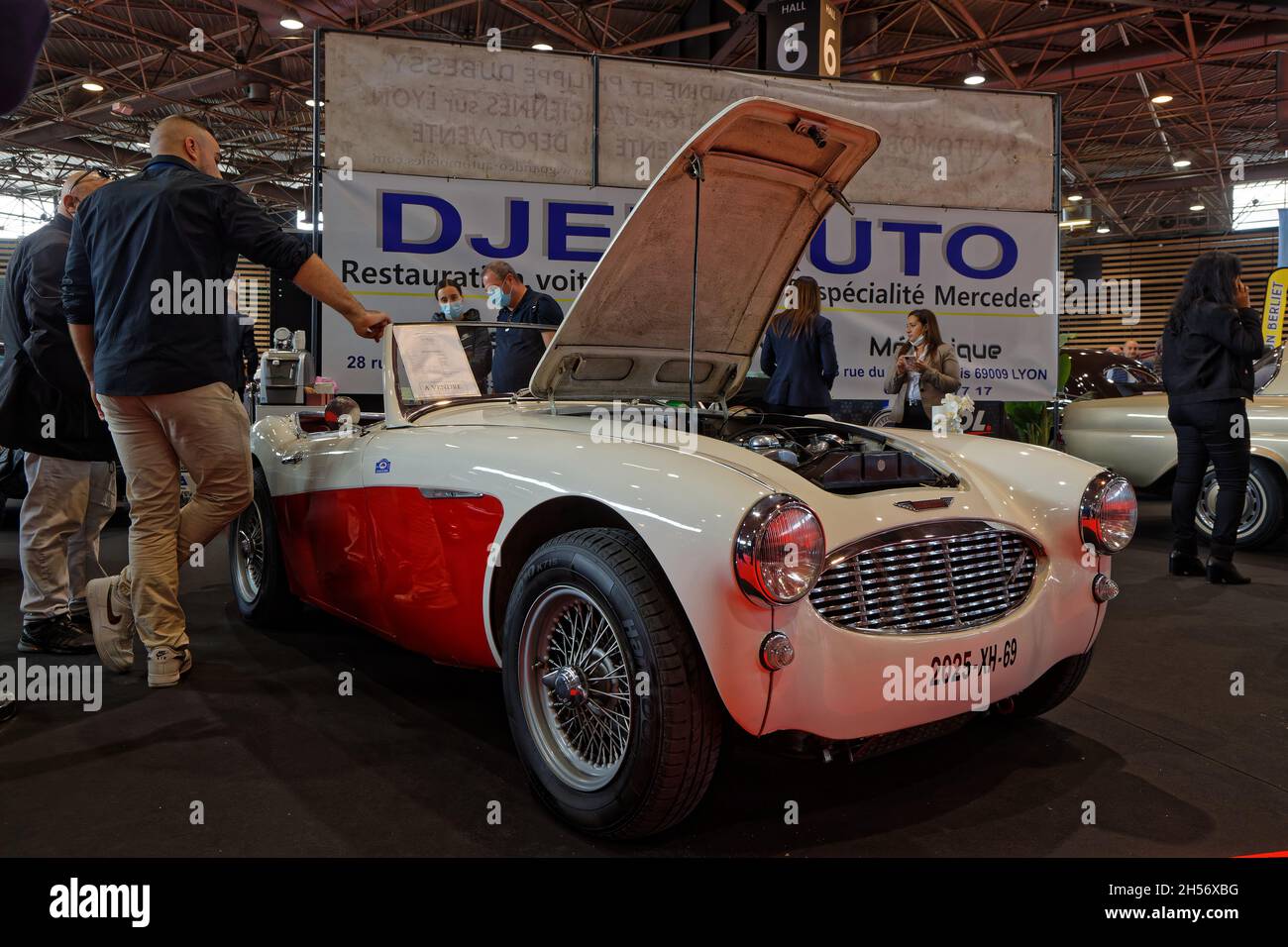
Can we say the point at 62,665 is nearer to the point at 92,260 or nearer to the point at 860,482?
the point at 92,260

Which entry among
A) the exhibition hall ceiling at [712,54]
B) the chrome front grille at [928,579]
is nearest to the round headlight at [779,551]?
the chrome front grille at [928,579]

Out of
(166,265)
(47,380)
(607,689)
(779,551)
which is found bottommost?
(607,689)

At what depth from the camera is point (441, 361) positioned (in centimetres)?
330

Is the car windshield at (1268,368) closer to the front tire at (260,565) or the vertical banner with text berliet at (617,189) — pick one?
the vertical banner with text berliet at (617,189)

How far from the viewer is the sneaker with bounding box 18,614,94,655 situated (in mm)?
3527

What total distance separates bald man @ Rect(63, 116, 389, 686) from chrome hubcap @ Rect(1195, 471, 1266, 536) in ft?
17.9

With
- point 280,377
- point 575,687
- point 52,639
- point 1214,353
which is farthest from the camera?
point 280,377

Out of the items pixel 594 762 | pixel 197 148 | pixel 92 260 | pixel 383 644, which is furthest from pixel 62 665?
pixel 594 762

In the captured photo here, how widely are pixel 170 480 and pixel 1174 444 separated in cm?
623

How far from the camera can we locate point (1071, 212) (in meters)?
25.3

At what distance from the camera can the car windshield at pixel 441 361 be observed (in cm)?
316

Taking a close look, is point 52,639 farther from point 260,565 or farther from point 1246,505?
point 1246,505
